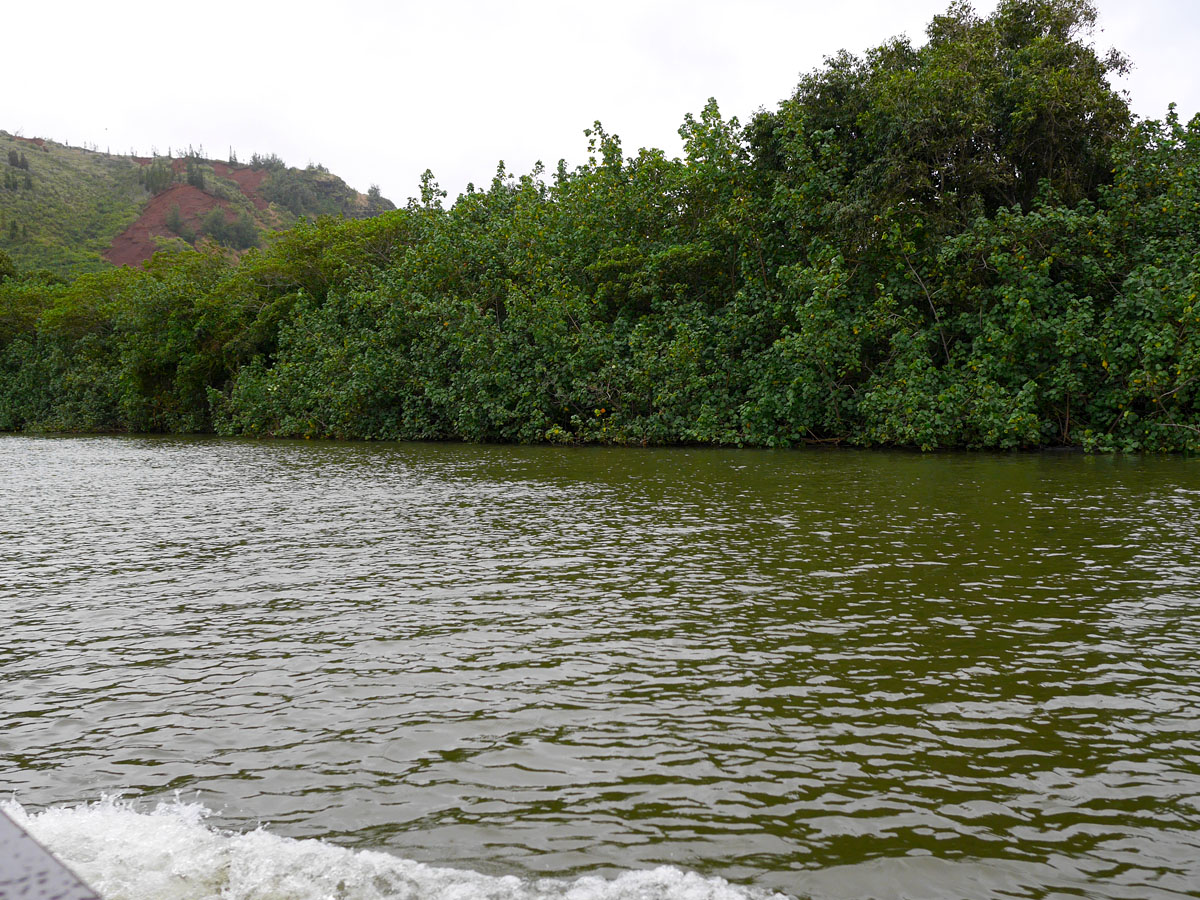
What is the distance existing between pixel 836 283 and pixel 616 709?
23167mm

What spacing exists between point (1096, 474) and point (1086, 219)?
9643 millimetres

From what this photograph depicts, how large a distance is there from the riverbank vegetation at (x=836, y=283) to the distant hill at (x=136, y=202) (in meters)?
56.0

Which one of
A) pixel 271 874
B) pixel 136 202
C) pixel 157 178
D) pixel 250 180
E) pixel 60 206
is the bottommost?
pixel 271 874

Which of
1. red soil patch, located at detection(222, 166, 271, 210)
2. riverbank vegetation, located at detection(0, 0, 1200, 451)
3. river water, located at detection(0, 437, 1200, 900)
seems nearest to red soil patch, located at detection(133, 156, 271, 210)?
red soil patch, located at detection(222, 166, 271, 210)

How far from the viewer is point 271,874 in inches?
146

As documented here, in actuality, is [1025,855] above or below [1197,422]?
below

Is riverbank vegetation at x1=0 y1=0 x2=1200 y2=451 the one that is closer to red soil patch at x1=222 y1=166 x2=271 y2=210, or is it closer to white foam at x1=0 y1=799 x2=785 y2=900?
white foam at x1=0 y1=799 x2=785 y2=900

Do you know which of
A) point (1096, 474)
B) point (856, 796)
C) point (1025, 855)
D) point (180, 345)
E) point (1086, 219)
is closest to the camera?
point (1025, 855)

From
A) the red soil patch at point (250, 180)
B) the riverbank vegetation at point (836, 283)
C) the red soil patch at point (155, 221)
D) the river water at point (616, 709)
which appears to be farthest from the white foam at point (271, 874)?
the red soil patch at point (250, 180)

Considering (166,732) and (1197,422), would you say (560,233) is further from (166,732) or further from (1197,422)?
(166,732)

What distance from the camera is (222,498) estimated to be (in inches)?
652

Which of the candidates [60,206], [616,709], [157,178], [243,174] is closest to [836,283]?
[616,709]

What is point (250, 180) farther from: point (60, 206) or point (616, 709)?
point (616, 709)

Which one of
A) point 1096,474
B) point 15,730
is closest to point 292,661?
point 15,730
